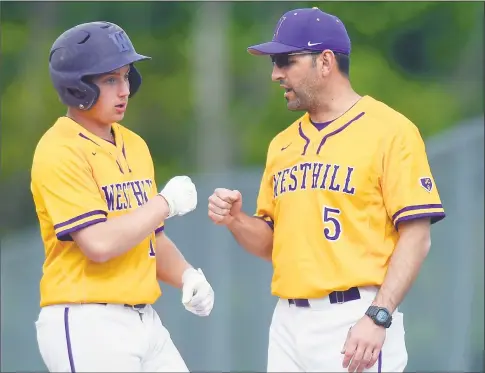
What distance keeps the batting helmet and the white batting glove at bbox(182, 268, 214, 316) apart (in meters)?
0.90

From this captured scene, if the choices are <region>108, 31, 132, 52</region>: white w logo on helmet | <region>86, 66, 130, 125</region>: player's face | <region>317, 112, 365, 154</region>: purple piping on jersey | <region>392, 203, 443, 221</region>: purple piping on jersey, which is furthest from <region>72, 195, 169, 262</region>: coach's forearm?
<region>392, 203, 443, 221</region>: purple piping on jersey

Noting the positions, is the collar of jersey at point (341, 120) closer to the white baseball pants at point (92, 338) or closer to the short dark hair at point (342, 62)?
the short dark hair at point (342, 62)

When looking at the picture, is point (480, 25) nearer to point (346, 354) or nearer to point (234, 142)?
point (234, 142)

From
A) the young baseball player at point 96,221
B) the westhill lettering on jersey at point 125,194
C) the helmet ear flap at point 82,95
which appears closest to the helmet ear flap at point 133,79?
the young baseball player at point 96,221

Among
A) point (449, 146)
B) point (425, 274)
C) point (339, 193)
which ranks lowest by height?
point (425, 274)

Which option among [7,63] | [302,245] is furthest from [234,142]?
[302,245]

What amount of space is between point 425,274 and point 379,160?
167 inches

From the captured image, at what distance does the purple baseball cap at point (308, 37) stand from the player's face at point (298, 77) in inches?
2.0

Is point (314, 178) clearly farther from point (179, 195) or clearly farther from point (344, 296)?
point (179, 195)

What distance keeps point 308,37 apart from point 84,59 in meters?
1.00

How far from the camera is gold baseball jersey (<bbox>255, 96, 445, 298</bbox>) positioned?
500 cm

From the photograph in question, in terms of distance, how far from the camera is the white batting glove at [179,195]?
488 cm

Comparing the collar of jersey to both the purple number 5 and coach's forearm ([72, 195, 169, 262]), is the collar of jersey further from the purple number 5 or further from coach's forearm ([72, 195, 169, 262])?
coach's forearm ([72, 195, 169, 262])

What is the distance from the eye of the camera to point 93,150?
485cm
